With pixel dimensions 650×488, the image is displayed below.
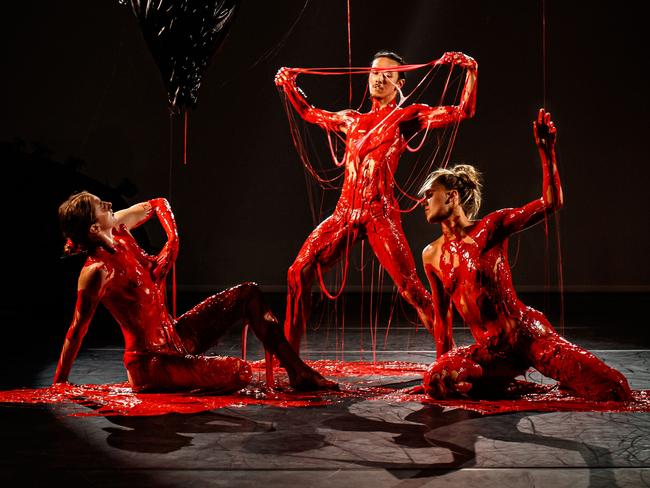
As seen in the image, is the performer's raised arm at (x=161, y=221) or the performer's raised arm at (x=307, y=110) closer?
the performer's raised arm at (x=161, y=221)

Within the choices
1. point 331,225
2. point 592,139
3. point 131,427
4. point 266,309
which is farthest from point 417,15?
point 131,427

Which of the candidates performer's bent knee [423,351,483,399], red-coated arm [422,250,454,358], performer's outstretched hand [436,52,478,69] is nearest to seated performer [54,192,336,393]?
performer's bent knee [423,351,483,399]

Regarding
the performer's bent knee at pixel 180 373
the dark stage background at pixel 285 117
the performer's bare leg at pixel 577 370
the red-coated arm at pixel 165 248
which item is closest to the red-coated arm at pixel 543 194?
the performer's bare leg at pixel 577 370

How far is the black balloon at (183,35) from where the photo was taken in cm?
338

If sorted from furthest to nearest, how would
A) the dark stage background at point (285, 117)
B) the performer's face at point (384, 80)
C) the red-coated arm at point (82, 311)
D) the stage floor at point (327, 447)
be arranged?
the dark stage background at point (285, 117), the performer's face at point (384, 80), the red-coated arm at point (82, 311), the stage floor at point (327, 447)

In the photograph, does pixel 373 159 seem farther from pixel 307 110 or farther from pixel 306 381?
pixel 306 381

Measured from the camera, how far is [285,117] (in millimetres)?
7125

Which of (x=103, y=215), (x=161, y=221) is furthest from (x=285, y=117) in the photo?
(x=103, y=215)

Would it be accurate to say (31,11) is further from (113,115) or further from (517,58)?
(517,58)

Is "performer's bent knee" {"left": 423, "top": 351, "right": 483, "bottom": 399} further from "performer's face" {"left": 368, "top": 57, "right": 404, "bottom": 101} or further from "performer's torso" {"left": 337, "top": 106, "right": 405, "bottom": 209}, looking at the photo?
"performer's face" {"left": 368, "top": 57, "right": 404, "bottom": 101}

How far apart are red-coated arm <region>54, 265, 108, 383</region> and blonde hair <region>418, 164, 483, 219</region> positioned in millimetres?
1287

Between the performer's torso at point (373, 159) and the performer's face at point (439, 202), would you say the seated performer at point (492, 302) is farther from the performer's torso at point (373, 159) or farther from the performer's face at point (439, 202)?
the performer's torso at point (373, 159)

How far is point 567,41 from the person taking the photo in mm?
6941

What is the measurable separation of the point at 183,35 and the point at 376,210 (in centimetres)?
114
